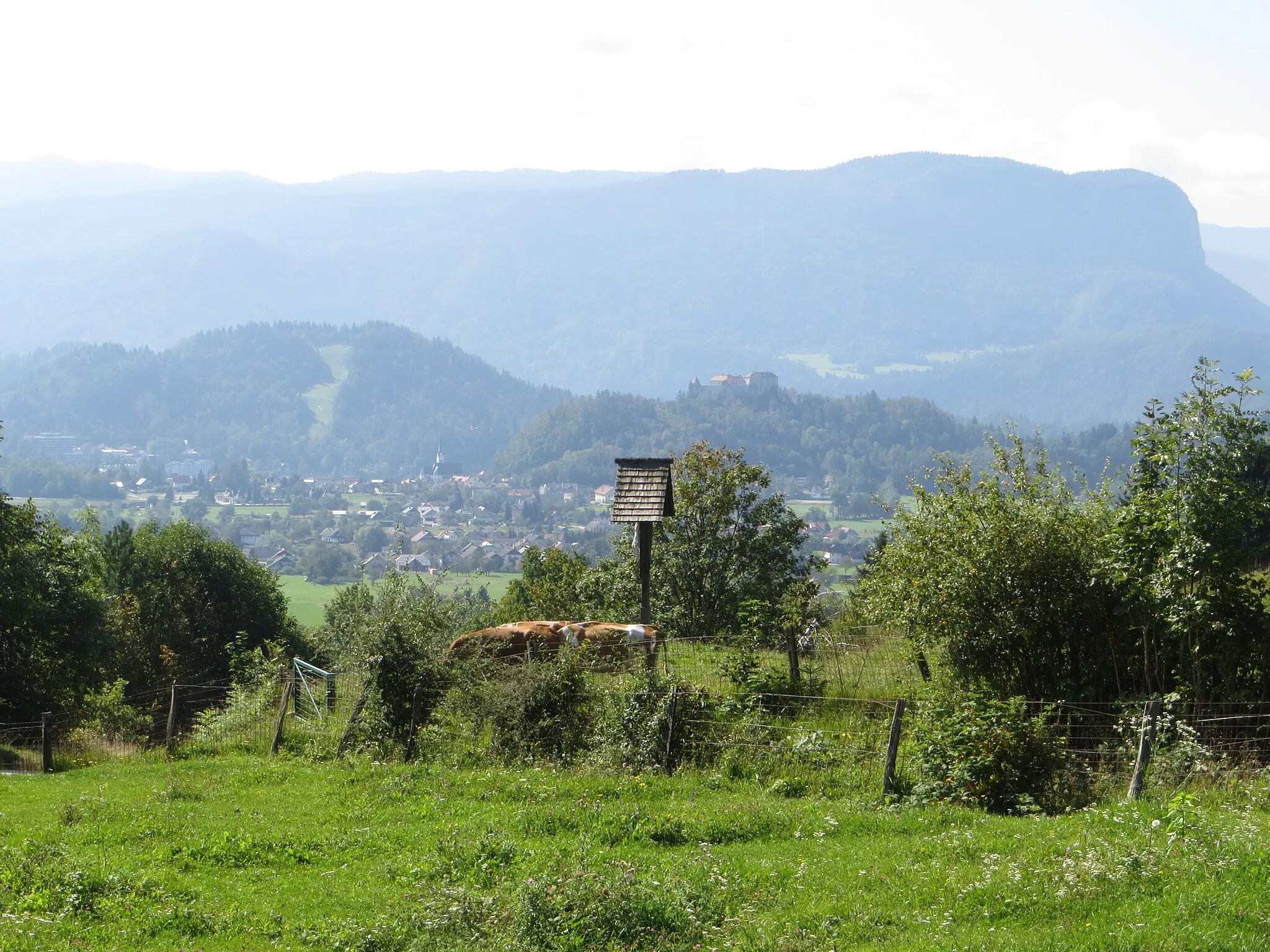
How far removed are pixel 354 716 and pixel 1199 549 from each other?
476 inches

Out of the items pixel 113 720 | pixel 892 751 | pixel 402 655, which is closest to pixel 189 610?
pixel 113 720

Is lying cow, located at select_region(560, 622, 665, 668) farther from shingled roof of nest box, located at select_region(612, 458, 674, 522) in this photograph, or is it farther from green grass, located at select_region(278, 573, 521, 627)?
green grass, located at select_region(278, 573, 521, 627)

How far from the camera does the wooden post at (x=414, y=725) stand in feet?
53.5

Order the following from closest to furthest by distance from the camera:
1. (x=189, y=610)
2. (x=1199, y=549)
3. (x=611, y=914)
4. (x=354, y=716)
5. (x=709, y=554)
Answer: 1. (x=611, y=914)
2. (x=1199, y=549)
3. (x=354, y=716)
4. (x=709, y=554)
5. (x=189, y=610)

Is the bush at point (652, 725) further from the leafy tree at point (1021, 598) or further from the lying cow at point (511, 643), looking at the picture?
the leafy tree at point (1021, 598)

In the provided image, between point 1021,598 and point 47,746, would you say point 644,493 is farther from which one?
point 47,746

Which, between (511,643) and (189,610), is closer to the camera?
(511,643)

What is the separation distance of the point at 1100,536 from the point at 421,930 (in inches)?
403

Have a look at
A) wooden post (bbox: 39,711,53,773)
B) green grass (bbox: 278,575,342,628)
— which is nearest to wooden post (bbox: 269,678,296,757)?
wooden post (bbox: 39,711,53,773)

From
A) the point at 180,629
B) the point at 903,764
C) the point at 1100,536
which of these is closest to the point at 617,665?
the point at 903,764

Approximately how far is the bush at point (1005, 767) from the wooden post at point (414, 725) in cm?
754

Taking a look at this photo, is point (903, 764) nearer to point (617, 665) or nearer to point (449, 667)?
point (617, 665)

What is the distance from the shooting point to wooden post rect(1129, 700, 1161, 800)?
1132 centimetres

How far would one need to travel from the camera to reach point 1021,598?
14.9 meters
